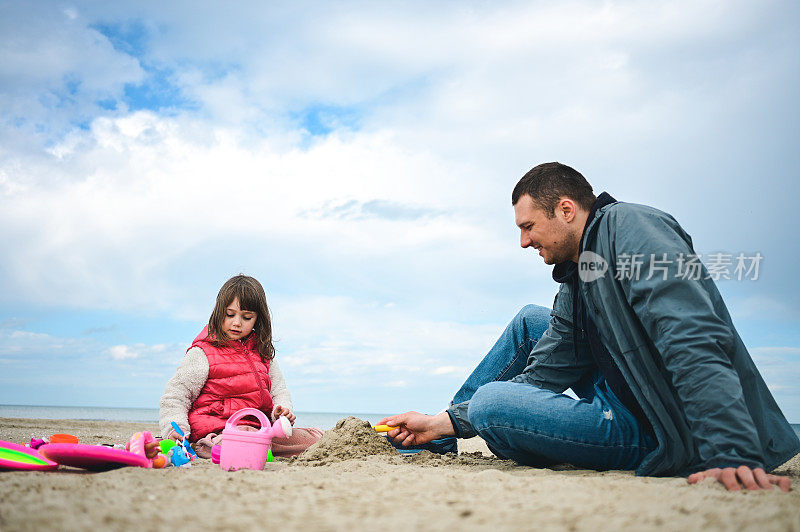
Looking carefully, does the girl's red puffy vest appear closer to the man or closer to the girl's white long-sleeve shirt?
the girl's white long-sleeve shirt

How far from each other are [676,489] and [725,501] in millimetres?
170

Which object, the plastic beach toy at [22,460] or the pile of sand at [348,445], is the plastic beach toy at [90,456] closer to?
the plastic beach toy at [22,460]

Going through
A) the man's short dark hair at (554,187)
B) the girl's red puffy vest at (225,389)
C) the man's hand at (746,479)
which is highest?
the man's short dark hair at (554,187)

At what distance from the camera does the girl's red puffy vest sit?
4.18 metres

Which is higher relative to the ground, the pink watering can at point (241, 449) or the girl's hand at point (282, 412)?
the girl's hand at point (282, 412)

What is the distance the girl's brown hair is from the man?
4.97ft

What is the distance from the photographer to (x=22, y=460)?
2.48 meters

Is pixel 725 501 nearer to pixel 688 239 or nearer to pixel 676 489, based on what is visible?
pixel 676 489

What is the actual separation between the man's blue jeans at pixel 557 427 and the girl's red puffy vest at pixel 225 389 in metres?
1.99

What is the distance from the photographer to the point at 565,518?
59.7 inches

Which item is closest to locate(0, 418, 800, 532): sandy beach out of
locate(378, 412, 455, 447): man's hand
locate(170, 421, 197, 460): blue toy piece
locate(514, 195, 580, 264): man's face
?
locate(378, 412, 455, 447): man's hand

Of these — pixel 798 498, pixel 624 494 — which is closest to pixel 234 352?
pixel 624 494

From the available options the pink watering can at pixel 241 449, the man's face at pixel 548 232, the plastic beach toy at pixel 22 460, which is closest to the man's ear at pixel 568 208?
the man's face at pixel 548 232

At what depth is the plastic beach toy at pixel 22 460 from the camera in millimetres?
2414
